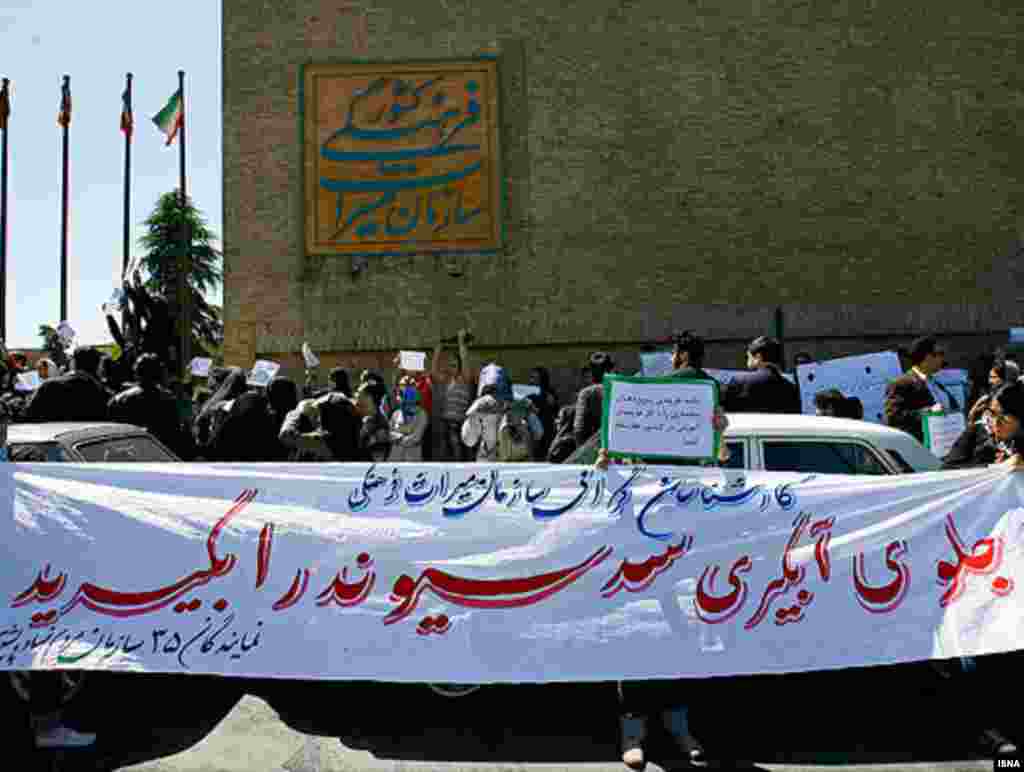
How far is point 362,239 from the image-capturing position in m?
14.0

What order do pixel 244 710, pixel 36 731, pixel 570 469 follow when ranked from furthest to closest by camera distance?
pixel 244 710
pixel 570 469
pixel 36 731

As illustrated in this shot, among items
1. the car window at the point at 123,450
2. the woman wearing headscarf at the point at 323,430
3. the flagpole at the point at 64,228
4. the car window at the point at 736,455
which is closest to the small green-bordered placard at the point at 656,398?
the car window at the point at 736,455

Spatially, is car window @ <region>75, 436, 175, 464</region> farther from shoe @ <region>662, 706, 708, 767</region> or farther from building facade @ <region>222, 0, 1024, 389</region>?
building facade @ <region>222, 0, 1024, 389</region>

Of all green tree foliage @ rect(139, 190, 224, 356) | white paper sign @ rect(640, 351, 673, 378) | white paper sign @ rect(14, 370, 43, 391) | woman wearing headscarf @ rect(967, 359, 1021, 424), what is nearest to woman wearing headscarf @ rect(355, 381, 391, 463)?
white paper sign @ rect(640, 351, 673, 378)

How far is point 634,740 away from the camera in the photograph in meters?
4.36

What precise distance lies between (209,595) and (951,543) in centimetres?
357

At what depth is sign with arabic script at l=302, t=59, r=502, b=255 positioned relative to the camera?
45.7 feet

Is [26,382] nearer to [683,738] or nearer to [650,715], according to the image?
→ [650,715]

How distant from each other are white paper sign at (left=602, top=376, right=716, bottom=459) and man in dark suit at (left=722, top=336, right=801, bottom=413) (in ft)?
6.03

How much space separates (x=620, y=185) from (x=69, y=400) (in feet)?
29.4

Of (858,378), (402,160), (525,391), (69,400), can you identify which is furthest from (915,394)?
(402,160)

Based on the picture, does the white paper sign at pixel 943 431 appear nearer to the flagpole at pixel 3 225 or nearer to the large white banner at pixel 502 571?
the large white banner at pixel 502 571

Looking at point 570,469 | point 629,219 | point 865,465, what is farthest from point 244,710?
point 629,219

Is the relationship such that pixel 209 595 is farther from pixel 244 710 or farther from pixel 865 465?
pixel 865 465
